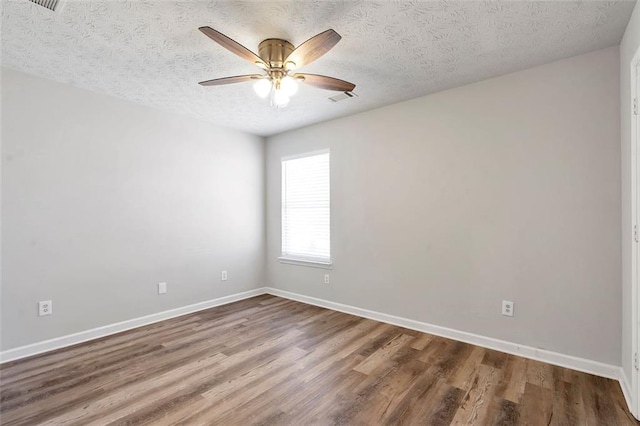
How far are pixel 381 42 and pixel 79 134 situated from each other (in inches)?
119

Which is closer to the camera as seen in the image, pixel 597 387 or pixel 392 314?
pixel 597 387

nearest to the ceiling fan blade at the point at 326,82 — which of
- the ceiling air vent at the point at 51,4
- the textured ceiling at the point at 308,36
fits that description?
the textured ceiling at the point at 308,36

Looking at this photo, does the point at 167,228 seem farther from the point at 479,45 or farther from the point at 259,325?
the point at 479,45

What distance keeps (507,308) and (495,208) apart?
917mm

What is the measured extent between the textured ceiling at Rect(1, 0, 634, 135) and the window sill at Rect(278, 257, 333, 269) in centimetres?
220

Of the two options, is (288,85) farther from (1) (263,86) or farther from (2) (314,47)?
(2) (314,47)

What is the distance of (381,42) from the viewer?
7.39 feet

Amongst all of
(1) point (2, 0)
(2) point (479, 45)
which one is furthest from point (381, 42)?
(1) point (2, 0)

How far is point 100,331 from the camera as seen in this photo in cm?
315

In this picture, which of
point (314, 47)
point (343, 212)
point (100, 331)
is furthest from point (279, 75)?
point (100, 331)

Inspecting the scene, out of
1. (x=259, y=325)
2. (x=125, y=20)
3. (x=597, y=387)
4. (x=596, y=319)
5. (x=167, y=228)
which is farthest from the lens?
(x=167, y=228)

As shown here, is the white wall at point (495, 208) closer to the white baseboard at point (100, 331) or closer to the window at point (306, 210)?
the window at point (306, 210)

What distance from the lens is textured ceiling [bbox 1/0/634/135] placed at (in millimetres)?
1893

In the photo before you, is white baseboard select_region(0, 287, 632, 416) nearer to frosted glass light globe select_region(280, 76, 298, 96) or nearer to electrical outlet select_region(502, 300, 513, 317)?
electrical outlet select_region(502, 300, 513, 317)
